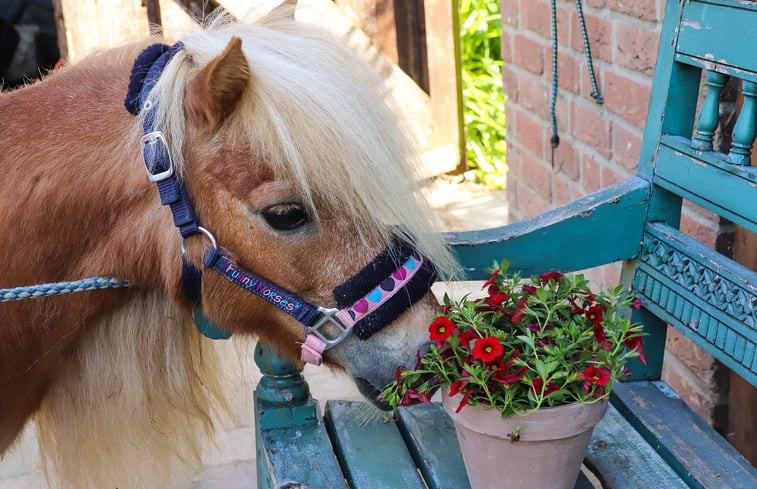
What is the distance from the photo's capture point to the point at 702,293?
1.43 m

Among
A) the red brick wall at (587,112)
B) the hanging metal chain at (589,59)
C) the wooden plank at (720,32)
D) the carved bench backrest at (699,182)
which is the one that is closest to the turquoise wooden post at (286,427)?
the carved bench backrest at (699,182)

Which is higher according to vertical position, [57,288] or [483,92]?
[57,288]

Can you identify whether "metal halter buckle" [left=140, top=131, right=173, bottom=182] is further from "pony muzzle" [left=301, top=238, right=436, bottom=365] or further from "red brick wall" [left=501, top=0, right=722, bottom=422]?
"red brick wall" [left=501, top=0, right=722, bottom=422]

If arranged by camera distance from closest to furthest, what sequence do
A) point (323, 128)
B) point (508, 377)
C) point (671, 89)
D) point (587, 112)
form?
1. point (508, 377)
2. point (323, 128)
3. point (671, 89)
4. point (587, 112)

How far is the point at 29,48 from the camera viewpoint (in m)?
5.20

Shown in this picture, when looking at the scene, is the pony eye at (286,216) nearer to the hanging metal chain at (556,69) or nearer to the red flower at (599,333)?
the red flower at (599,333)

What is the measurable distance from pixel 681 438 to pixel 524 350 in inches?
15.9

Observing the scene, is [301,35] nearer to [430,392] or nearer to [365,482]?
[430,392]

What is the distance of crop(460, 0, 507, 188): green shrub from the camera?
183 inches

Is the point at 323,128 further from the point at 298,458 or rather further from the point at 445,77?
the point at 445,77

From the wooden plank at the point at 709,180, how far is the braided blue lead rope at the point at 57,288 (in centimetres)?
93

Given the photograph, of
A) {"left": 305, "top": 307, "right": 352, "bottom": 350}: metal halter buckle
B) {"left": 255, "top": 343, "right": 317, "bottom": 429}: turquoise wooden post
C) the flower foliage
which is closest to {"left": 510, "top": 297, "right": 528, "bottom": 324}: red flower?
the flower foliage

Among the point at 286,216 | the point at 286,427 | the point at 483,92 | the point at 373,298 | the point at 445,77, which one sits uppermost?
the point at 286,216

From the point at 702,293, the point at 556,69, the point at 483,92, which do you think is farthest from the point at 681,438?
the point at 483,92
